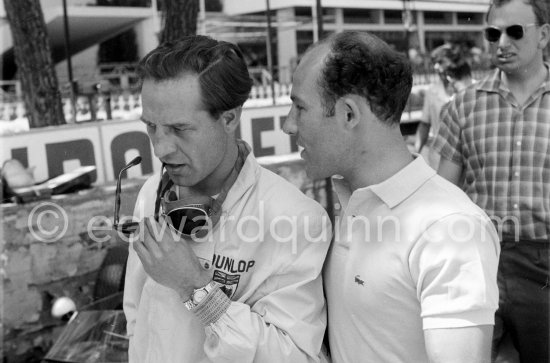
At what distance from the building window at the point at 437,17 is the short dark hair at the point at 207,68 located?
1429 centimetres

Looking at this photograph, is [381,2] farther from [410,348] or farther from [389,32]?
[410,348]

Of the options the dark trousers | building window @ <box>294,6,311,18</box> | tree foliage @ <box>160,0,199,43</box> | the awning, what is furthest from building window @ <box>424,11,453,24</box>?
the dark trousers

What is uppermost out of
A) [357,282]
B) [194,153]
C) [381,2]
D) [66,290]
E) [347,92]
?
[381,2]

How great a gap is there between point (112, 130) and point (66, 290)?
46.2 inches

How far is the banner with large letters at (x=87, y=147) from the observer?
4.18 meters

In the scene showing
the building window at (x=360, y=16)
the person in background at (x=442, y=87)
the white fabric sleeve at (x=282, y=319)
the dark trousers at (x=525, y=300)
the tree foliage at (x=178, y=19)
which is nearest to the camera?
the white fabric sleeve at (x=282, y=319)

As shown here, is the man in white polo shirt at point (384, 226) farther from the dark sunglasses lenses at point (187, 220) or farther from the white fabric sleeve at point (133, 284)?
the white fabric sleeve at point (133, 284)

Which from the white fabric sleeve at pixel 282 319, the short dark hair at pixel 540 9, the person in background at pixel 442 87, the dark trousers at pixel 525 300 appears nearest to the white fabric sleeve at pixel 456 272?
the white fabric sleeve at pixel 282 319

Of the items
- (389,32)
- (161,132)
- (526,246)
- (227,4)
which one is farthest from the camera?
(227,4)

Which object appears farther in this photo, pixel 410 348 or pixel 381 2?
pixel 381 2

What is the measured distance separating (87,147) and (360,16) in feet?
35.8

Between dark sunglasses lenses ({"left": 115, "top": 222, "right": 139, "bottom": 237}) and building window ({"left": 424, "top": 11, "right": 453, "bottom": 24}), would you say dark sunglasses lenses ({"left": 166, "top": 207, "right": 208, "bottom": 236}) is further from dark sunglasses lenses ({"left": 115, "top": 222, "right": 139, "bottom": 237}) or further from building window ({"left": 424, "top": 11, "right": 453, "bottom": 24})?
building window ({"left": 424, "top": 11, "right": 453, "bottom": 24})

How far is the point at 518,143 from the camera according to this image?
2428 mm

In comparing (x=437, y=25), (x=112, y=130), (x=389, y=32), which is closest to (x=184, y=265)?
(x=112, y=130)
